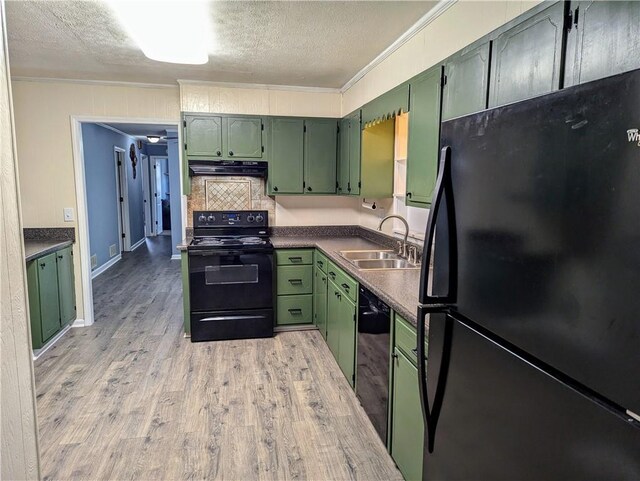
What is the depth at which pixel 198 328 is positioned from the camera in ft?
12.4

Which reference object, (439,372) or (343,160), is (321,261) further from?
(439,372)

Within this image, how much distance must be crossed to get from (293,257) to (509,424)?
312 cm

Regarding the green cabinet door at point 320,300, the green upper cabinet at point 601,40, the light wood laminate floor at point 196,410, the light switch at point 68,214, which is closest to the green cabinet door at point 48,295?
the light wood laminate floor at point 196,410

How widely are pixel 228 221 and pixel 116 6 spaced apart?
228 cm

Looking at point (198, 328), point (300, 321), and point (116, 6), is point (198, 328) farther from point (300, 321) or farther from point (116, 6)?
point (116, 6)

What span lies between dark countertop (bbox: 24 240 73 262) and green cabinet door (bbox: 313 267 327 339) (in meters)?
2.38

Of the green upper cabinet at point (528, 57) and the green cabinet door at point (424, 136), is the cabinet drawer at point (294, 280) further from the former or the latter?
the green upper cabinet at point (528, 57)

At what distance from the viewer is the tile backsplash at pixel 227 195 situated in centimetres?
424

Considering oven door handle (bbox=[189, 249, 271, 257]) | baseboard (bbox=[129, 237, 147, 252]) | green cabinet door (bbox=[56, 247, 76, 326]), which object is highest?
oven door handle (bbox=[189, 249, 271, 257])

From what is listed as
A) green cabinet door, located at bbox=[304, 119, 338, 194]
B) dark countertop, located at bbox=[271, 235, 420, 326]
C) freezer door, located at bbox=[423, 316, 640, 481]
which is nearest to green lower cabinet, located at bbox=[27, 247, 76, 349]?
dark countertop, located at bbox=[271, 235, 420, 326]

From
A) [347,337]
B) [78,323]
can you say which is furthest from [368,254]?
[78,323]

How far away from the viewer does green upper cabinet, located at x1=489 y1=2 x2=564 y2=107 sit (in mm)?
1344

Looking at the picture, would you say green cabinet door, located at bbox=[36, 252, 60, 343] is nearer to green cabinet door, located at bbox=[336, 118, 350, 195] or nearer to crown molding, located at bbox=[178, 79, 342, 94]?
Result: crown molding, located at bbox=[178, 79, 342, 94]

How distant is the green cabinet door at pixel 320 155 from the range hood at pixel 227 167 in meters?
0.46
